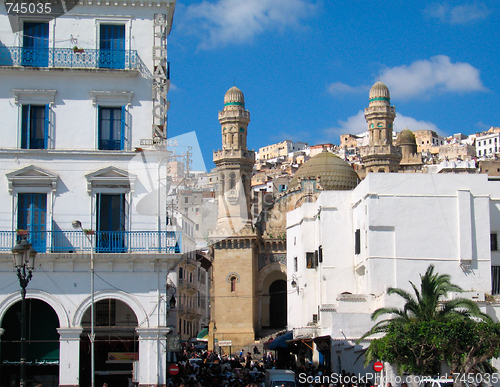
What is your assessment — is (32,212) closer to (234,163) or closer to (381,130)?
(234,163)

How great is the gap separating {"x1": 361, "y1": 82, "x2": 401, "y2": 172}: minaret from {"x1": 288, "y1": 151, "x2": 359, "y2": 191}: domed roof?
3.82 m

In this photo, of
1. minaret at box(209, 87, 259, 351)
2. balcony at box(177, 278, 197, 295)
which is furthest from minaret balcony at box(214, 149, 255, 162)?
balcony at box(177, 278, 197, 295)

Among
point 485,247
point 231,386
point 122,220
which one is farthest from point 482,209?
point 122,220

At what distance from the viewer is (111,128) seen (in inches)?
888

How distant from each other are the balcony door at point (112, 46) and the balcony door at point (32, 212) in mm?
4388

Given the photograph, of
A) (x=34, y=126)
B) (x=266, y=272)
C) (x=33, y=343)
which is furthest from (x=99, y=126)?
(x=266, y=272)

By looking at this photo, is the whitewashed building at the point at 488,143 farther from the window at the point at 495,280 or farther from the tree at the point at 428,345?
the tree at the point at 428,345

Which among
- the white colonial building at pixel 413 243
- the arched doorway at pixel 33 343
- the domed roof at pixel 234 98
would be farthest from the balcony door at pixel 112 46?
the domed roof at pixel 234 98

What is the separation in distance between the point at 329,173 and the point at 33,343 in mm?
40004

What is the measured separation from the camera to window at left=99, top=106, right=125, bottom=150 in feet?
73.6

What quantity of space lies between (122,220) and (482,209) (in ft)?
60.4

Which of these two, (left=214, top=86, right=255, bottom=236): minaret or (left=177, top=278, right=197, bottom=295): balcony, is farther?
(left=214, top=86, right=255, bottom=236): minaret

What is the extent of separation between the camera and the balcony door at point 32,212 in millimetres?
21938

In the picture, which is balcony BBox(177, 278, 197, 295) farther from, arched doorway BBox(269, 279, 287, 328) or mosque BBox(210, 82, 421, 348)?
arched doorway BBox(269, 279, 287, 328)
